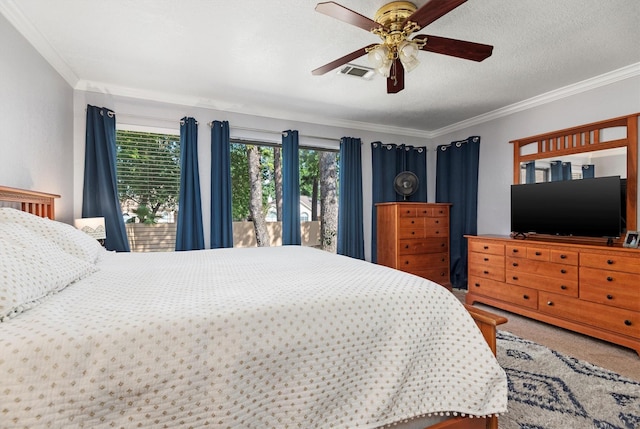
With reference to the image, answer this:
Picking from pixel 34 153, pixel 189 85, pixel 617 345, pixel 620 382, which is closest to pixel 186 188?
pixel 189 85

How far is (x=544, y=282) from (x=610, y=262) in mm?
571

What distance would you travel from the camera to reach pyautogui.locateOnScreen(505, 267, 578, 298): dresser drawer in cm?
279

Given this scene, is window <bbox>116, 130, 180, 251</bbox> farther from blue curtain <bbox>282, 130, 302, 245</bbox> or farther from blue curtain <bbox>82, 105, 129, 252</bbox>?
blue curtain <bbox>282, 130, 302, 245</bbox>

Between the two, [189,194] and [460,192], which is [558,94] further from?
[189,194]

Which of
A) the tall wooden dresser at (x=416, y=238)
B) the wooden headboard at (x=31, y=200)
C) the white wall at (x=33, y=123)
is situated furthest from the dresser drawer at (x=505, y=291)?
the white wall at (x=33, y=123)

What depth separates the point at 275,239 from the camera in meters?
4.22

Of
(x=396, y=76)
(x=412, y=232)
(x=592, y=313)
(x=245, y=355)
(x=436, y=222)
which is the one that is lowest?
(x=592, y=313)

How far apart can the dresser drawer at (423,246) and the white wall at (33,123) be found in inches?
149

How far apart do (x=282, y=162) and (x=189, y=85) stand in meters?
1.39

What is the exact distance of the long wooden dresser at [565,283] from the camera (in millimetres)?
2428

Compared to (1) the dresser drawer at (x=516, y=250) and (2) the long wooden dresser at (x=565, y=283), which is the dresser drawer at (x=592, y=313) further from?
(1) the dresser drawer at (x=516, y=250)

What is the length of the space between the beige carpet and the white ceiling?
2.40 metres

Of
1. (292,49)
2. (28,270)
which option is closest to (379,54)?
(292,49)

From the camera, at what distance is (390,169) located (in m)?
4.80
